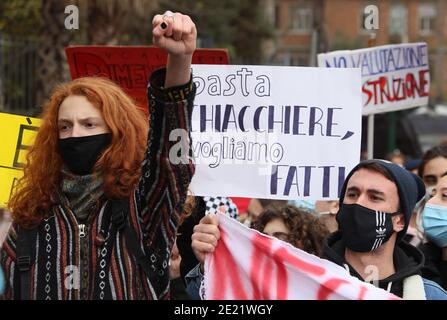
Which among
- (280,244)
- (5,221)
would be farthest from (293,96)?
(5,221)

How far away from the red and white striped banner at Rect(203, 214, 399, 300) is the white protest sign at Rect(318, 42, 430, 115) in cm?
300

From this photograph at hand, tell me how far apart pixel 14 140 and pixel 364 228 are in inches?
57.2

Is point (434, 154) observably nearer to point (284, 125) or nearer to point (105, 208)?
point (284, 125)

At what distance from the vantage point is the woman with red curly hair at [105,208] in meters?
2.78

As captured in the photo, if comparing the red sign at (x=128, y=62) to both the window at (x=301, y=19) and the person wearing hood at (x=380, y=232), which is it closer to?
the person wearing hood at (x=380, y=232)

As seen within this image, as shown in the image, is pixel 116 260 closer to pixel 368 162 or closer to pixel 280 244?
pixel 280 244

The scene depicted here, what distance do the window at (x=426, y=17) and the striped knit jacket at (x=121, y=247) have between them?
52987 mm

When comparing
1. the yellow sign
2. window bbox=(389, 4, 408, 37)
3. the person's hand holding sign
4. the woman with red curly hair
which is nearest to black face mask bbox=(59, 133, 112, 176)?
the woman with red curly hair

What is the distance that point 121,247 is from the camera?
2.84 metres

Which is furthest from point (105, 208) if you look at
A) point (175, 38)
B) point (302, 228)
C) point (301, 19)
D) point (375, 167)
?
point (301, 19)

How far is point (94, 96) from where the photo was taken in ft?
9.93

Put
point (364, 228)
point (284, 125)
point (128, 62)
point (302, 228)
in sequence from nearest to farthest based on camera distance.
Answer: point (364, 228) < point (284, 125) < point (302, 228) < point (128, 62)

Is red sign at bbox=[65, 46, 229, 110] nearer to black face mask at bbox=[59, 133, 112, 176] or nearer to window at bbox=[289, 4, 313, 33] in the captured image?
black face mask at bbox=[59, 133, 112, 176]
